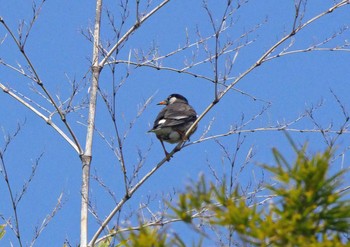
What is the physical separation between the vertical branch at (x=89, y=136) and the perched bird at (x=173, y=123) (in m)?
1.82

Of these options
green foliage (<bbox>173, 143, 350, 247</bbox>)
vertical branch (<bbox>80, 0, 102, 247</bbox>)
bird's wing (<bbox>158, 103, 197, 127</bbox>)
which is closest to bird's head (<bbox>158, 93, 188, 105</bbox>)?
bird's wing (<bbox>158, 103, 197, 127</bbox>)

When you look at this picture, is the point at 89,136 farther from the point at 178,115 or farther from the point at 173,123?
the point at 178,115

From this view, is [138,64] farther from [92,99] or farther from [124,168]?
[124,168]

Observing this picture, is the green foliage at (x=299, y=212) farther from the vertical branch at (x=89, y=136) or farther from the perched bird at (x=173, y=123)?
the perched bird at (x=173, y=123)

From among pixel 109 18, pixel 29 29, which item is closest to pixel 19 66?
pixel 29 29

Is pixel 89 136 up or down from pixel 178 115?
down

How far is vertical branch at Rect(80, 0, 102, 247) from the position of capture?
7.95 meters

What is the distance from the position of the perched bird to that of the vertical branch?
A: 71.8 inches

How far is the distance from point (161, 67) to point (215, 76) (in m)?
1.05

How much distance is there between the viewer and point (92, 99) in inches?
335

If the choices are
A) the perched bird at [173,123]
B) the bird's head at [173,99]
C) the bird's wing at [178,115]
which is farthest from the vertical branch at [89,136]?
the bird's head at [173,99]

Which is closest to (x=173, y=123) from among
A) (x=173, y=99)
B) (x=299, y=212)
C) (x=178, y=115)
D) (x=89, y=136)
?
(x=178, y=115)

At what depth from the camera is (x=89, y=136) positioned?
27.5ft

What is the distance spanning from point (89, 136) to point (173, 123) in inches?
95.0
